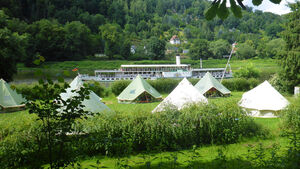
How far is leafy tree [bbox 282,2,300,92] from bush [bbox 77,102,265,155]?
1317 cm

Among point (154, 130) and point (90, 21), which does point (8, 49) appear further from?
point (90, 21)

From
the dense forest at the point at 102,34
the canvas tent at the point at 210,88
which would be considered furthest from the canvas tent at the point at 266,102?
the dense forest at the point at 102,34

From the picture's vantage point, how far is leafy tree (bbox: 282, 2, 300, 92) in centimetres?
1844

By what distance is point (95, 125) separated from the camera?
682cm

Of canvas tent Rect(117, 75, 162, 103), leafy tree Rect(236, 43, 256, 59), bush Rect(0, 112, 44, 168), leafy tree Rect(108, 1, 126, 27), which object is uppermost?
leafy tree Rect(108, 1, 126, 27)

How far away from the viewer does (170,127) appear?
282 inches

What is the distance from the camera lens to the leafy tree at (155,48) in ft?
230

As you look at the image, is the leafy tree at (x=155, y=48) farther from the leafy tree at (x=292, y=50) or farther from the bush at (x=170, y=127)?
the bush at (x=170, y=127)

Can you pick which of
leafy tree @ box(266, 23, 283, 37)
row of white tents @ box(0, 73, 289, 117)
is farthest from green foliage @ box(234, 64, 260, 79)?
leafy tree @ box(266, 23, 283, 37)

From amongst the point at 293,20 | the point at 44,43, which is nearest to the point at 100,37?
the point at 44,43

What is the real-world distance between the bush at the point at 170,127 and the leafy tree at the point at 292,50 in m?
13.2

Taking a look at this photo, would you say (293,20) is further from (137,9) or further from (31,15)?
(137,9)

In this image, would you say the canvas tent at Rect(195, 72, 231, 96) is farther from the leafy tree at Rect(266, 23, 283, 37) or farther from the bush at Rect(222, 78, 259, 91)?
the leafy tree at Rect(266, 23, 283, 37)

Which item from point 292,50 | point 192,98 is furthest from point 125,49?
point 192,98
